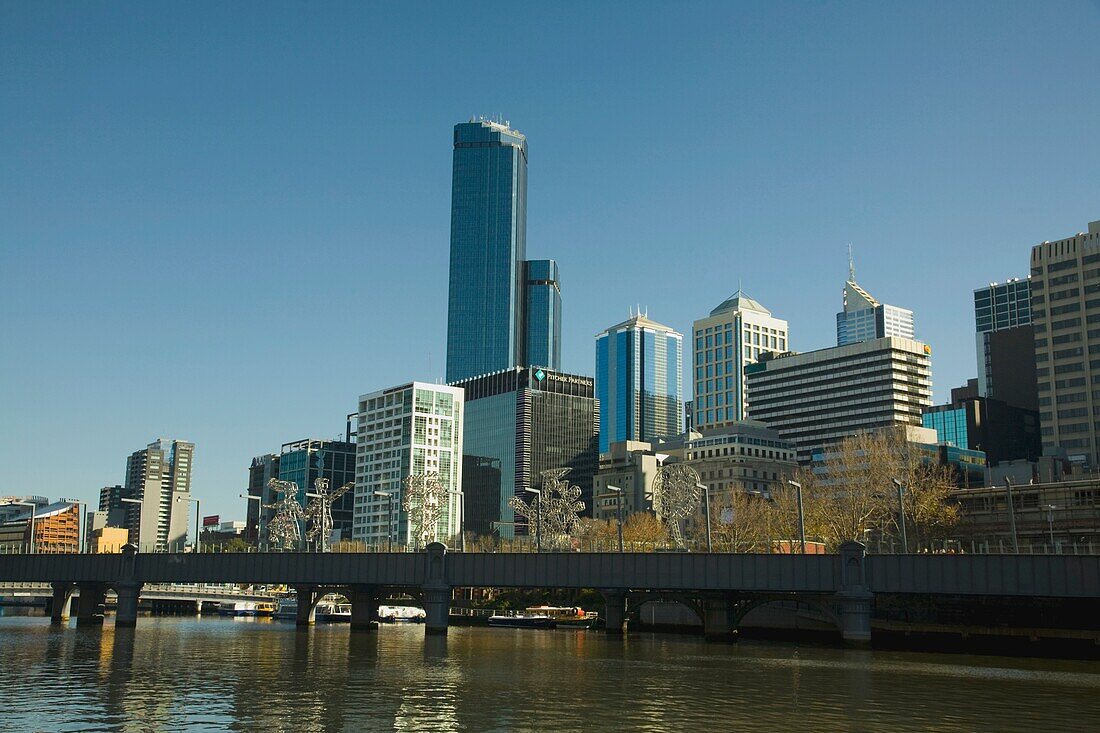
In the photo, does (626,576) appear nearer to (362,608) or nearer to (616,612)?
(616,612)

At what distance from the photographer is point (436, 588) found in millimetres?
121812

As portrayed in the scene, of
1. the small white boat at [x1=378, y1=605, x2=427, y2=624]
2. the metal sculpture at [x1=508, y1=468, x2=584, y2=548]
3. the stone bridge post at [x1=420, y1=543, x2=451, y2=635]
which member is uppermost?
the metal sculpture at [x1=508, y1=468, x2=584, y2=548]

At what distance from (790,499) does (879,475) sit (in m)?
19.6

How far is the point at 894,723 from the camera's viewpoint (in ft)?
171

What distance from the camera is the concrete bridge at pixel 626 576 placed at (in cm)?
9856

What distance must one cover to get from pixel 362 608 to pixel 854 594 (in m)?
65.7

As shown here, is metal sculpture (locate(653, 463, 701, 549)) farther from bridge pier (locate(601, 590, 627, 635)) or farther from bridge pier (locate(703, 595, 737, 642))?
bridge pier (locate(703, 595, 737, 642))

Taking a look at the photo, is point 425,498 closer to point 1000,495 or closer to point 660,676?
point 1000,495

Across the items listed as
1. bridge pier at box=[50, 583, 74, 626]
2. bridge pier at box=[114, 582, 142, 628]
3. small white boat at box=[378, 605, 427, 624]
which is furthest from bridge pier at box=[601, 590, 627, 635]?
bridge pier at box=[50, 583, 74, 626]

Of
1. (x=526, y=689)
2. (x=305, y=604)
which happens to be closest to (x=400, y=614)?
(x=305, y=604)

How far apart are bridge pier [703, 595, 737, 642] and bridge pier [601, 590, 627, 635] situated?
1623cm

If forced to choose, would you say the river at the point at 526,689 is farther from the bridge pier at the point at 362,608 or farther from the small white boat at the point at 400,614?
the small white boat at the point at 400,614

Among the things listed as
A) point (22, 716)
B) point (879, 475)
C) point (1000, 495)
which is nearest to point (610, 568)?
point (879, 475)

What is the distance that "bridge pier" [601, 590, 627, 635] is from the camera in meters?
137
